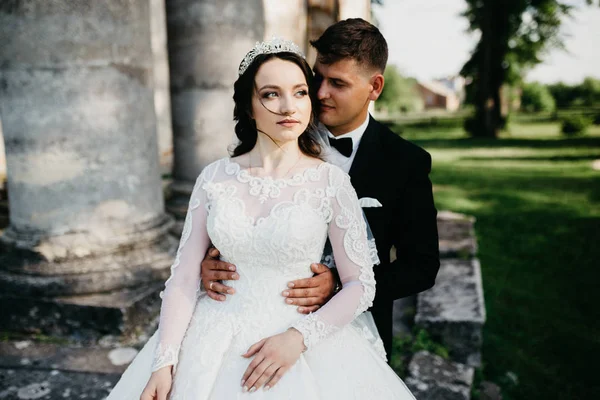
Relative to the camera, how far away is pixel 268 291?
6.54ft

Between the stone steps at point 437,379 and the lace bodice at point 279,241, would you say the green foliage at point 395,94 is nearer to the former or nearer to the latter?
the stone steps at point 437,379

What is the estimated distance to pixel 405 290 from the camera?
88.7 inches

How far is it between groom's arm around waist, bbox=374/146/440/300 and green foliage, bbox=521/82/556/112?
6736cm

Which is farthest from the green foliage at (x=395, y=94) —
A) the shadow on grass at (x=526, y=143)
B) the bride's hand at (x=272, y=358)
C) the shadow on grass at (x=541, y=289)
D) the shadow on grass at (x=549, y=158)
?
the bride's hand at (x=272, y=358)

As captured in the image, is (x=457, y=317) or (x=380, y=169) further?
(x=457, y=317)

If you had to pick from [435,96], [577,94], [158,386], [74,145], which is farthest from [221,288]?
[435,96]

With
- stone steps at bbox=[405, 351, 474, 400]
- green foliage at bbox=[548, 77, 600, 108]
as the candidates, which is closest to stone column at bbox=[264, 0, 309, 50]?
stone steps at bbox=[405, 351, 474, 400]

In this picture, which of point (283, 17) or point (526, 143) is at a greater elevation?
point (283, 17)

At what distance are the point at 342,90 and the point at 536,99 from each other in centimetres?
6855

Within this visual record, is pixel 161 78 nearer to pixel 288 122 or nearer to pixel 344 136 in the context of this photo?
pixel 344 136

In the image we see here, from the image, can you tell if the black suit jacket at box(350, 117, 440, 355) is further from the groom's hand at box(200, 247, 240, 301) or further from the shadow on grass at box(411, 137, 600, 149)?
the shadow on grass at box(411, 137, 600, 149)

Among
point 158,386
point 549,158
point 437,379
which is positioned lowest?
point 437,379

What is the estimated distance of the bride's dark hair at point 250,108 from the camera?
1.99m

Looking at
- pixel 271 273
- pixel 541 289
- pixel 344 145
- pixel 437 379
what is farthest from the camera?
pixel 541 289
